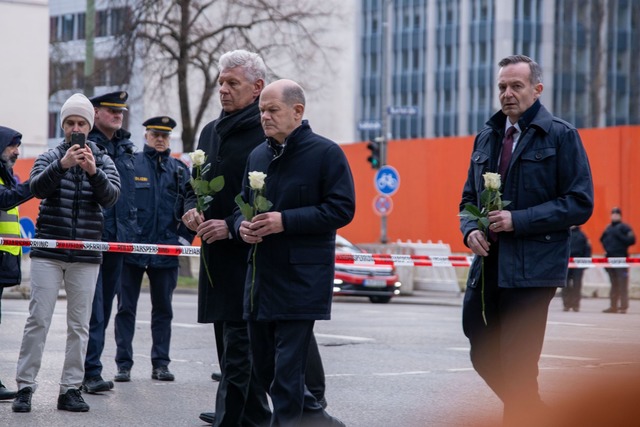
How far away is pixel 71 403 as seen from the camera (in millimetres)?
8227

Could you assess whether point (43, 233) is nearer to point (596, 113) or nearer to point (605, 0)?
point (596, 113)

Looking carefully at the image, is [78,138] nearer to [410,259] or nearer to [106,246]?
[106,246]

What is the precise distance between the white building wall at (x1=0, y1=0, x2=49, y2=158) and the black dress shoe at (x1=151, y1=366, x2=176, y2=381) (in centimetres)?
3101

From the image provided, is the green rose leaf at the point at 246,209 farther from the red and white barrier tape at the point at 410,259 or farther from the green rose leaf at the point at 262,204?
the red and white barrier tape at the point at 410,259

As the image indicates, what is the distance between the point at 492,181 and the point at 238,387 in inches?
73.2

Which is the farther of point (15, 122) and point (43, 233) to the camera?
point (15, 122)

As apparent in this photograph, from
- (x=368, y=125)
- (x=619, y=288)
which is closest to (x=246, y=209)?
(x=619, y=288)

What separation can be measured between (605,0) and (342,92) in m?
32.3

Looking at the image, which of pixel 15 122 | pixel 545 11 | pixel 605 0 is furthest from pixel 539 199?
pixel 545 11

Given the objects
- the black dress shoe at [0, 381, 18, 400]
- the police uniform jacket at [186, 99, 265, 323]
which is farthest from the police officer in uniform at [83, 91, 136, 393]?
the police uniform jacket at [186, 99, 265, 323]

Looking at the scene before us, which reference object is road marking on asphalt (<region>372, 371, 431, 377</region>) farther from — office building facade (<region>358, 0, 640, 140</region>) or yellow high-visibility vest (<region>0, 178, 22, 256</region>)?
office building facade (<region>358, 0, 640, 140</region>)

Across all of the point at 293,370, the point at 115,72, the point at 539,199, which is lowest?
the point at 293,370

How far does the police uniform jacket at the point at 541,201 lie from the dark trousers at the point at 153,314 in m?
4.49

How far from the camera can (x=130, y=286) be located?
34.3 feet
